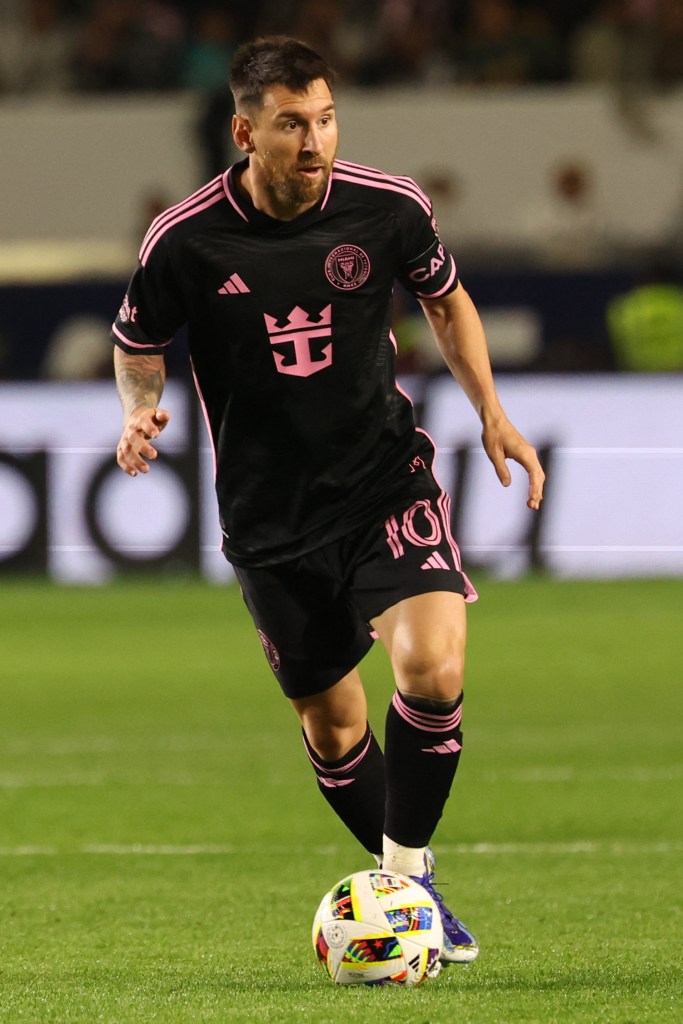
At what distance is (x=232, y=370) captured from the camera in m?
4.55

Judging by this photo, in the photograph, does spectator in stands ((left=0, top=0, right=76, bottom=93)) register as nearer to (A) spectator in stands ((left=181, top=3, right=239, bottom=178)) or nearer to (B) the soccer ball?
(A) spectator in stands ((left=181, top=3, right=239, bottom=178))

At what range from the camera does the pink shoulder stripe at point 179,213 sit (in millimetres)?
4543

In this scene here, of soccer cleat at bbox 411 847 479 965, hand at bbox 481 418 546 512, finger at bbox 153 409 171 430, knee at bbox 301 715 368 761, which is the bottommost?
soccer cleat at bbox 411 847 479 965

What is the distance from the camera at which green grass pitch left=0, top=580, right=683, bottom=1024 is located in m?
4.09

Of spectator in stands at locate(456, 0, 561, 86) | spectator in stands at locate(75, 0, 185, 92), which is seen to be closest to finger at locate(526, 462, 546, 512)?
spectator in stands at locate(456, 0, 561, 86)

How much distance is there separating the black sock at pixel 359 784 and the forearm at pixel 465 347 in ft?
3.01

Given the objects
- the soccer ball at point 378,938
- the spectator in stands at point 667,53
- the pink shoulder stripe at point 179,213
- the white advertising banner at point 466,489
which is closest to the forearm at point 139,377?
the pink shoulder stripe at point 179,213

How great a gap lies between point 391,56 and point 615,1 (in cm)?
209

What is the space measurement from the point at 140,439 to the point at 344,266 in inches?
27.8

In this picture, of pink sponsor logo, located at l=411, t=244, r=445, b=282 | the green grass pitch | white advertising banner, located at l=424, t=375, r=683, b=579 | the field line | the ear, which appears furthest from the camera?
white advertising banner, located at l=424, t=375, r=683, b=579

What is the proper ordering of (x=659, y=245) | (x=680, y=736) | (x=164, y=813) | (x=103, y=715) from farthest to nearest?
1. (x=659, y=245)
2. (x=103, y=715)
3. (x=680, y=736)
4. (x=164, y=813)

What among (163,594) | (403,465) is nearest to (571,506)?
(163,594)

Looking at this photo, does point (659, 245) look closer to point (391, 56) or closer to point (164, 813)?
point (391, 56)

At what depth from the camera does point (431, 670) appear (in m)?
4.27
